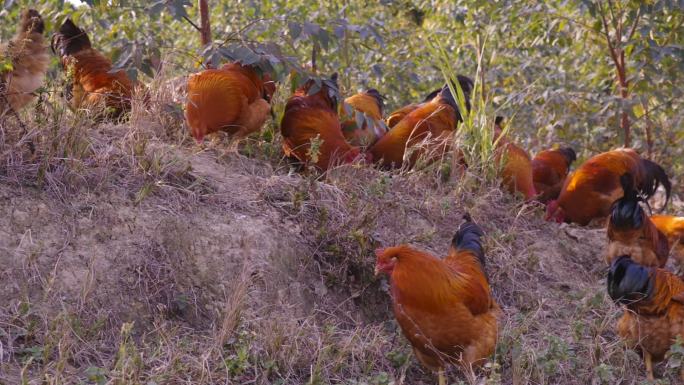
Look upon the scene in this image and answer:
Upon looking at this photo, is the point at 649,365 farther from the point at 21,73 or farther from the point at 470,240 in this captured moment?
the point at 21,73

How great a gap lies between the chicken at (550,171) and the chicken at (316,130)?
7.80 ft

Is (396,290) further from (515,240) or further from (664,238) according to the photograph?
(664,238)

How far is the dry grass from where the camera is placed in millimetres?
4078

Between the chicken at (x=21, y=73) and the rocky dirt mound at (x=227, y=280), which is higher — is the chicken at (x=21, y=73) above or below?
above

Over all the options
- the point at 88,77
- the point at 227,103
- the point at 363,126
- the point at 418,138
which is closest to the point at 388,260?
the point at 227,103

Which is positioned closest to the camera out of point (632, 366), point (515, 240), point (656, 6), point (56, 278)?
point (56, 278)

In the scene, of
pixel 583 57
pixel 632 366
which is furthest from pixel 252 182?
pixel 583 57

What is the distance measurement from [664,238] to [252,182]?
3269mm

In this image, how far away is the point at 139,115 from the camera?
5.73 metres

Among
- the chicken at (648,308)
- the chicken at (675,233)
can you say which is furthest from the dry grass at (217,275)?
the chicken at (675,233)

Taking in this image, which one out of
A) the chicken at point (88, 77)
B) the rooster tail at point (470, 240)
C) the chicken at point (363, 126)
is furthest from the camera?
the chicken at point (363, 126)

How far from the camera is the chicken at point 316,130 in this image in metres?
6.09

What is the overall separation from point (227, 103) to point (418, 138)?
63.9 inches

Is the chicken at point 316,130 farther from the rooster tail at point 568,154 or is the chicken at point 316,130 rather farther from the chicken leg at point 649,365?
the rooster tail at point 568,154
